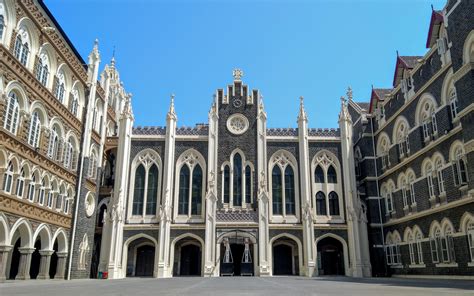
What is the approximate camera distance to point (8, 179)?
69.2 feet

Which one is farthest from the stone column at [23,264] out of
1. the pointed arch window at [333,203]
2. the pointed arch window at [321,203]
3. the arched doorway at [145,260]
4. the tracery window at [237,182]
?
the pointed arch window at [333,203]

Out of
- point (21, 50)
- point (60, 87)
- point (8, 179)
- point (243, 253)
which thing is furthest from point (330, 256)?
point (21, 50)

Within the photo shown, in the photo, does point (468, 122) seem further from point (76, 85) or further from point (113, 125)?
point (113, 125)

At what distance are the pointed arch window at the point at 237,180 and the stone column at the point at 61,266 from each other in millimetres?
13793

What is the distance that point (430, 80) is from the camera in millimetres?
25516

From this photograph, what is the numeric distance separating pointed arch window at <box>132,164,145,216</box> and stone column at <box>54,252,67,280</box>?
729 centimetres

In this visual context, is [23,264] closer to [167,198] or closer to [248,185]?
[167,198]

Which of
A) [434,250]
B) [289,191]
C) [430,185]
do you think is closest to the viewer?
[434,250]

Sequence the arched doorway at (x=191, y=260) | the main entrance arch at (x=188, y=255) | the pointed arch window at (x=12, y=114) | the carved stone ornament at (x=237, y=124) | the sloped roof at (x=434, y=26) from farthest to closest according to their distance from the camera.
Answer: the carved stone ornament at (x=237, y=124) < the arched doorway at (x=191, y=260) < the main entrance arch at (x=188, y=255) < the sloped roof at (x=434, y=26) < the pointed arch window at (x=12, y=114)

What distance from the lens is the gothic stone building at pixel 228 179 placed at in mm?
22844

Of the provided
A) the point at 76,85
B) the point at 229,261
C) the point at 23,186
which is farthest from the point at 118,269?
the point at 76,85

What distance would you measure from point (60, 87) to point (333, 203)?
23.5 m

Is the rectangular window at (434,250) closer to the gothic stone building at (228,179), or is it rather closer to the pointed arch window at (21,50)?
the gothic stone building at (228,179)

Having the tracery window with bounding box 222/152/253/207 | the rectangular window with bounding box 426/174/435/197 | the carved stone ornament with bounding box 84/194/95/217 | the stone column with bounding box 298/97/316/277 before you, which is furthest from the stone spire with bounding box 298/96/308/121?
the carved stone ornament with bounding box 84/194/95/217
